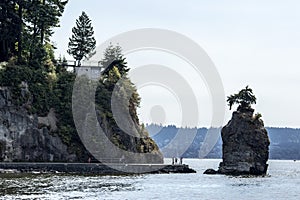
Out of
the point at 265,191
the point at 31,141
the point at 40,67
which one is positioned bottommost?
the point at 265,191

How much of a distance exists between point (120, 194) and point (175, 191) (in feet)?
33.7

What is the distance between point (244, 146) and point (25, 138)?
147ft

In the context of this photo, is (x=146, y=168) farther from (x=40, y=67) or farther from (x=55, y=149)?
(x=40, y=67)

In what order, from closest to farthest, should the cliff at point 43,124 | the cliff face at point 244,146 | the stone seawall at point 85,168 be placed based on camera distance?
the stone seawall at point 85,168
the cliff at point 43,124
the cliff face at point 244,146

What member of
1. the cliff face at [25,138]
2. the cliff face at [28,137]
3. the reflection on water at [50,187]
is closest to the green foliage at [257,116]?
the cliff face at [28,137]

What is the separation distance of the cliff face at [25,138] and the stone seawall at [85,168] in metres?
6.44

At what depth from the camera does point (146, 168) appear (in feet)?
363

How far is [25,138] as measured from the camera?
4070 inches

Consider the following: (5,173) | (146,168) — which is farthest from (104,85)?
(5,173)

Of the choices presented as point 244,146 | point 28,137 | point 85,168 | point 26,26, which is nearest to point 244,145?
point 244,146

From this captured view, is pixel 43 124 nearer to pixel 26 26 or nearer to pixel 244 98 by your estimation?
pixel 26 26

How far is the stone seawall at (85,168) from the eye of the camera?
94062mm

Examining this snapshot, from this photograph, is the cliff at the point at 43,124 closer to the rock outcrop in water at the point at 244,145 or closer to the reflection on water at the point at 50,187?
the rock outcrop in water at the point at 244,145

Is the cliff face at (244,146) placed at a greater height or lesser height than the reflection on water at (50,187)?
greater
